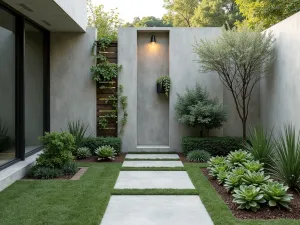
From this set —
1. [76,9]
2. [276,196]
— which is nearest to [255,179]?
[276,196]

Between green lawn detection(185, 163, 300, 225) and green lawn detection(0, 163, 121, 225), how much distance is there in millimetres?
1252

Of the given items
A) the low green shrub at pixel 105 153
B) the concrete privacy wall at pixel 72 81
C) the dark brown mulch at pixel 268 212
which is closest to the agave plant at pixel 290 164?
the dark brown mulch at pixel 268 212

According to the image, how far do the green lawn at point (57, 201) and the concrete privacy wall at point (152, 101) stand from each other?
11.6ft

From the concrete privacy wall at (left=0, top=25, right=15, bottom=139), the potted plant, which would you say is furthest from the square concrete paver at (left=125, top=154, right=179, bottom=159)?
the concrete privacy wall at (left=0, top=25, right=15, bottom=139)

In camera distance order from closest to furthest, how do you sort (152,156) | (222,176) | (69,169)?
1. (222,176)
2. (69,169)
3. (152,156)

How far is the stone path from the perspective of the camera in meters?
4.07

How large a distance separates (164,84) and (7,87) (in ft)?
13.7

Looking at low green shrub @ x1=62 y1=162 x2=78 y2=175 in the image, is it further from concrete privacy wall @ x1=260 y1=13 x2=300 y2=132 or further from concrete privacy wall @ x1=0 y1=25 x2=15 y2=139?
concrete privacy wall @ x1=260 y1=13 x2=300 y2=132

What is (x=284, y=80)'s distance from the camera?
7.35 meters

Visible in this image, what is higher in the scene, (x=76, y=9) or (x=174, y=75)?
(x=76, y=9)

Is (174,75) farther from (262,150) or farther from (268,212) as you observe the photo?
(268,212)

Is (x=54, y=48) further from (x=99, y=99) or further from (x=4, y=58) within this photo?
(x=4, y=58)

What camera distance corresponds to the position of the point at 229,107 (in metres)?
9.76

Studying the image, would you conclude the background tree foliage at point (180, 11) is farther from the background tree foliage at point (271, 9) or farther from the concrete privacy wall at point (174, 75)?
the concrete privacy wall at point (174, 75)
